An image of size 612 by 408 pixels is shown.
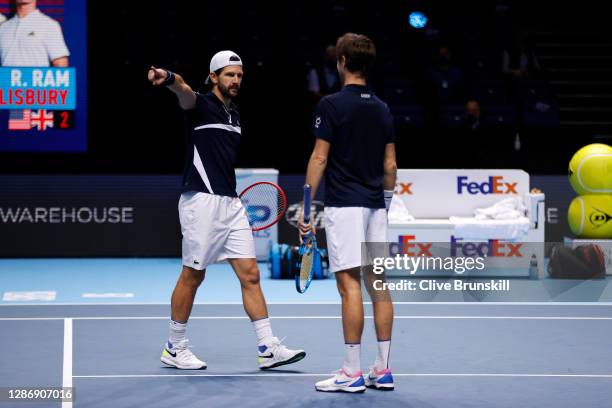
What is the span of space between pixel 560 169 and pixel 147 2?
20.0 feet

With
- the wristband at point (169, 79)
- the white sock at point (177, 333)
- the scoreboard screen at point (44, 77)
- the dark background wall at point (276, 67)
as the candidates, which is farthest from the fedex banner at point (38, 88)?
the wristband at point (169, 79)

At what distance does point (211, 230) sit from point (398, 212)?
554cm

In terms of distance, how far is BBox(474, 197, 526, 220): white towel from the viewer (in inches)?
484

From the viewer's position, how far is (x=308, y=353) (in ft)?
24.8

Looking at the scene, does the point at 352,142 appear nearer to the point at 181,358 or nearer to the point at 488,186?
the point at 181,358

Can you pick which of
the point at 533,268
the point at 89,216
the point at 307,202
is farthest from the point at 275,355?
the point at 89,216

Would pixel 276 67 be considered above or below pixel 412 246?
above

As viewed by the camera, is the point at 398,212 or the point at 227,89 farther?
the point at 398,212

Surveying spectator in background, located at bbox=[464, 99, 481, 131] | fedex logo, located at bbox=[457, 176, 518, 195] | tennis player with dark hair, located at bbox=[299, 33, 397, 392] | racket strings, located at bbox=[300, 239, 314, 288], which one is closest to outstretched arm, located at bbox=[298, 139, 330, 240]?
tennis player with dark hair, located at bbox=[299, 33, 397, 392]

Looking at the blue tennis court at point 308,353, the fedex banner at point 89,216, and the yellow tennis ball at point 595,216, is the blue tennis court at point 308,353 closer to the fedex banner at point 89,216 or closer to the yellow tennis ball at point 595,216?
the yellow tennis ball at point 595,216

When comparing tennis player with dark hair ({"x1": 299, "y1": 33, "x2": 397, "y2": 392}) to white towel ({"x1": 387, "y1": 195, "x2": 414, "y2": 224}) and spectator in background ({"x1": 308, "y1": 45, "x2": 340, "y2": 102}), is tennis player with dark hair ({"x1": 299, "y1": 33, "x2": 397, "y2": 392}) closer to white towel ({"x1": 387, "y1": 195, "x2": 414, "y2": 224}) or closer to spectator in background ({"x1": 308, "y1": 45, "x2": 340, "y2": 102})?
white towel ({"x1": 387, "y1": 195, "x2": 414, "y2": 224})

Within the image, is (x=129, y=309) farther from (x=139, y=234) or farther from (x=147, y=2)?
(x=147, y=2)

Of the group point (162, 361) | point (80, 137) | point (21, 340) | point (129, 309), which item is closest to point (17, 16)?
point (80, 137)

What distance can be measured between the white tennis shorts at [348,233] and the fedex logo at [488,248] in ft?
19.1
